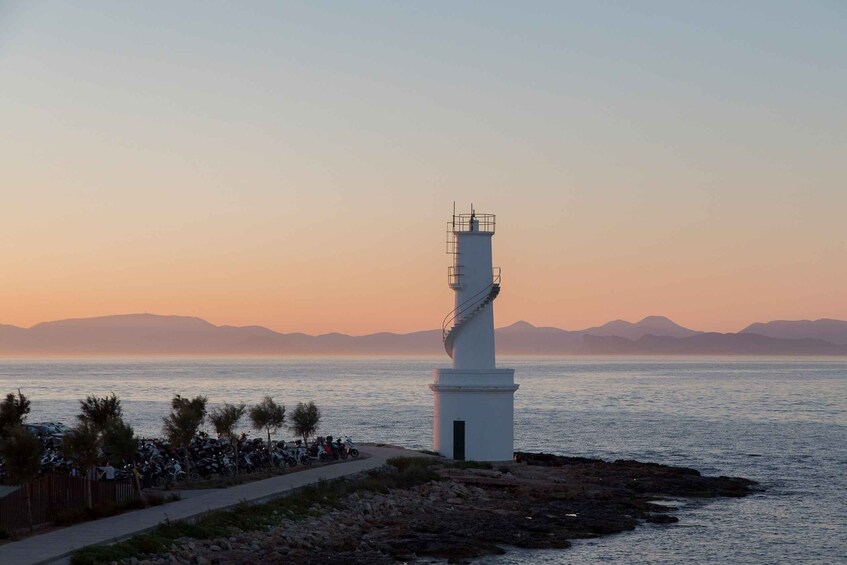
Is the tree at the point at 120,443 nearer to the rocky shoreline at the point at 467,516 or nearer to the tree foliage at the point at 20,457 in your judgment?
the tree foliage at the point at 20,457

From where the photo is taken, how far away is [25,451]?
23.8m

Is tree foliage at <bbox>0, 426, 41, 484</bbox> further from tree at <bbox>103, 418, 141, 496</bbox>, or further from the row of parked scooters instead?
the row of parked scooters

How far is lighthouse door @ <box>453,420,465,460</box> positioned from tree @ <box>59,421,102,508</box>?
675 inches

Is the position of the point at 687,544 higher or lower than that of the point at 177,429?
lower

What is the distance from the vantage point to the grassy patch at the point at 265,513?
21219 millimetres

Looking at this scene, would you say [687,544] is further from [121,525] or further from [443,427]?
[121,525]

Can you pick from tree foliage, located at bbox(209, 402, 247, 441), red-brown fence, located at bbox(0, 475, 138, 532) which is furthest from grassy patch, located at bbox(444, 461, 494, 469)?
red-brown fence, located at bbox(0, 475, 138, 532)

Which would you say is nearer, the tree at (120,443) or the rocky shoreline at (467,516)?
the rocky shoreline at (467,516)

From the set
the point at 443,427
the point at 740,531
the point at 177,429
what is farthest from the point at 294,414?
the point at 740,531

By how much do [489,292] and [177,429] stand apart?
1327cm

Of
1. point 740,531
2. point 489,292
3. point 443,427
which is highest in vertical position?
point 489,292

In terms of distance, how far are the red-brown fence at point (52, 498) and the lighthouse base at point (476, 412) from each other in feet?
50.9

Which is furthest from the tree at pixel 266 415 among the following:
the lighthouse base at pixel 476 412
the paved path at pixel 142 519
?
the lighthouse base at pixel 476 412

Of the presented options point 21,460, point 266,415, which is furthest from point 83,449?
point 266,415
